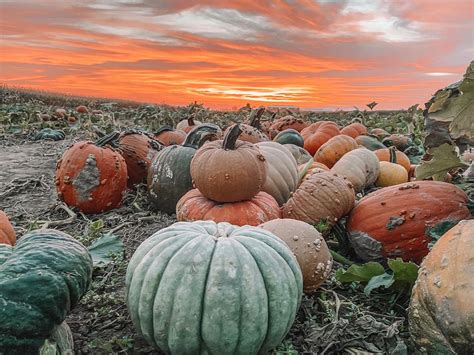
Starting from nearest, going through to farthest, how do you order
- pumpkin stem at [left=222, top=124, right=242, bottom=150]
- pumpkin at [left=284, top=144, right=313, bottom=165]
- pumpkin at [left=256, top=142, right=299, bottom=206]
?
pumpkin stem at [left=222, top=124, right=242, bottom=150] → pumpkin at [left=256, top=142, right=299, bottom=206] → pumpkin at [left=284, top=144, right=313, bottom=165]

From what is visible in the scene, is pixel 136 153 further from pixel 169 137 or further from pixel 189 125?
pixel 189 125

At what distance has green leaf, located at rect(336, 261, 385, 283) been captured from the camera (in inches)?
137

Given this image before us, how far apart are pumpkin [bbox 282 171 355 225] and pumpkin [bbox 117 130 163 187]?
2667 millimetres

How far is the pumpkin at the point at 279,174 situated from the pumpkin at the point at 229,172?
688 millimetres

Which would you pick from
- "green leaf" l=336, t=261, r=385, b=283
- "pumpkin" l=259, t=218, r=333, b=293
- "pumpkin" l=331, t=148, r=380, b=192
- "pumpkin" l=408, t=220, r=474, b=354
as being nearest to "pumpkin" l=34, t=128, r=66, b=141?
"pumpkin" l=331, t=148, r=380, b=192

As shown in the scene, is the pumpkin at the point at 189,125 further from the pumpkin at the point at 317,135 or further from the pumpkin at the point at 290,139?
the pumpkin at the point at 317,135

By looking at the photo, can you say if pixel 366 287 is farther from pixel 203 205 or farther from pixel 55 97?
pixel 55 97

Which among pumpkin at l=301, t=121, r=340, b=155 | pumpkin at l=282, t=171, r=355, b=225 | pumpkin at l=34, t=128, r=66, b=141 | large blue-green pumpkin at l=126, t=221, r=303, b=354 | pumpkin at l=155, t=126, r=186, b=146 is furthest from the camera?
pumpkin at l=34, t=128, r=66, b=141

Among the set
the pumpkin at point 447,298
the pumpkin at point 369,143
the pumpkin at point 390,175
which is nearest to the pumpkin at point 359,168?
the pumpkin at point 390,175

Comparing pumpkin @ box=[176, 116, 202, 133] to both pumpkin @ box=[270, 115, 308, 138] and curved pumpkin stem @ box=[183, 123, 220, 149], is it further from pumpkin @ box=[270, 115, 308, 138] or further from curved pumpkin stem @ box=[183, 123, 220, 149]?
curved pumpkin stem @ box=[183, 123, 220, 149]

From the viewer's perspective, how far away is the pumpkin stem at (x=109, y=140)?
5.88 meters

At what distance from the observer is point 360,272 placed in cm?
348

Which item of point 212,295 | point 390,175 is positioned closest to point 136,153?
point 390,175

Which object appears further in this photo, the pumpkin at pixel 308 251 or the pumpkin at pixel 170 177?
the pumpkin at pixel 170 177
